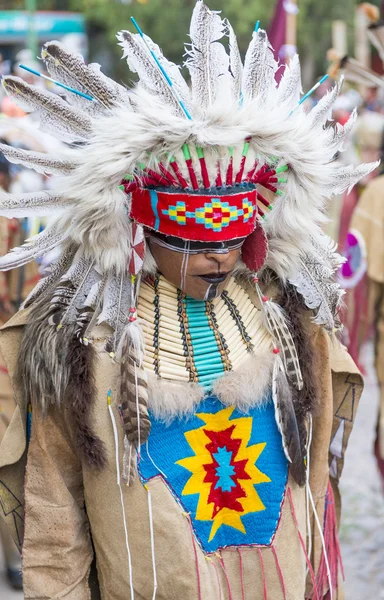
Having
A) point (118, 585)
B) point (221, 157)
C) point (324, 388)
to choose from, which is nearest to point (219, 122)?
point (221, 157)

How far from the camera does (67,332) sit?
2342 millimetres

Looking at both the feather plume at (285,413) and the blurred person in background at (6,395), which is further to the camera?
the blurred person in background at (6,395)

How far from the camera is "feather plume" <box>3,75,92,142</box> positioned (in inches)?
86.8

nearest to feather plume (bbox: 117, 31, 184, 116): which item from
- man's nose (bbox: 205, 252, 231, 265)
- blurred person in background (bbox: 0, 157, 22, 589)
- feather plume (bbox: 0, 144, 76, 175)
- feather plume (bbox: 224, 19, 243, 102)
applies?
feather plume (bbox: 224, 19, 243, 102)

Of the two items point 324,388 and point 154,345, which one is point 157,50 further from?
point 324,388

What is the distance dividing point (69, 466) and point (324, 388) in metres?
0.76

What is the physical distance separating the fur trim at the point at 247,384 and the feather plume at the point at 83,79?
2.46 ft

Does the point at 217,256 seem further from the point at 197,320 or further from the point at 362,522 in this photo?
the point at 362,522

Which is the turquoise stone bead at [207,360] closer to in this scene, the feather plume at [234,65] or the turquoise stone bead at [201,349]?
the turquoise stone bead at [201,349]

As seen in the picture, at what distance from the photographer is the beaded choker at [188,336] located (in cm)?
238

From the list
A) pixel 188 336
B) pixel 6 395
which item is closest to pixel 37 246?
pixel 188 336

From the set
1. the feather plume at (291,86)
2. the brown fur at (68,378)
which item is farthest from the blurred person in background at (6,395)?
the feather plume at (291,86)

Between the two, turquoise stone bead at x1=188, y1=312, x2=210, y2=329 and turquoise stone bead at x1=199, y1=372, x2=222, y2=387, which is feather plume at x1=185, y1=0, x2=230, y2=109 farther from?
turquoise stone bead at x1=199, y1=372, x2=222, y2=387

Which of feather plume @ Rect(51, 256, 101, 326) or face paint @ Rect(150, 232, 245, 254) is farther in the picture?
feather plume @ Rect(51, 256, 101, 326)
